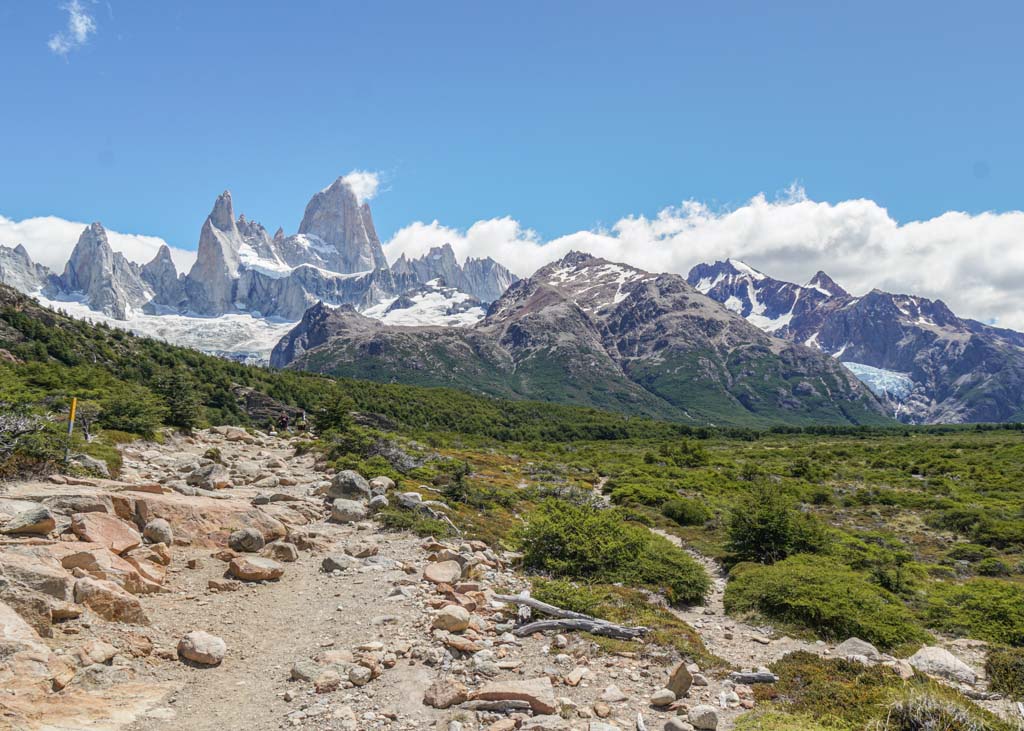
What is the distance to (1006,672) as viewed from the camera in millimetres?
10891

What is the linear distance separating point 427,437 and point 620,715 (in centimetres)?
5969

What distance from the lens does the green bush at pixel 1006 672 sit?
10.2 metres

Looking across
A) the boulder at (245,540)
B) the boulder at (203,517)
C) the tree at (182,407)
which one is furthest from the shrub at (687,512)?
the tree at (182,407)

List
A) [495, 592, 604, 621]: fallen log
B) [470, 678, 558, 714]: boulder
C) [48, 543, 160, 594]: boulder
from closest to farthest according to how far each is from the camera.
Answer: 1. [470, 678, 558, 714]: boulder
2. [48, 543, 160, 594]: boulder
3. [495, 592, 604, 621]: fallen log

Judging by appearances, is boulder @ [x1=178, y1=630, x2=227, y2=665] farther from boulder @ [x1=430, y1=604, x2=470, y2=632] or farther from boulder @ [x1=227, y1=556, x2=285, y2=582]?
boulder @ [x1=430, y1=604, x2=470, y2=632]

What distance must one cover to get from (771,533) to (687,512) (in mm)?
11260

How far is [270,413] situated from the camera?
62.1 meters

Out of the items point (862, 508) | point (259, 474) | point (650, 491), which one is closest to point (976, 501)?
point (862, 508)

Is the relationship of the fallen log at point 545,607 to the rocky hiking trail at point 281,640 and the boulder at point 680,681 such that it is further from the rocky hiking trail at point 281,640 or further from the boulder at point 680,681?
the boulder at point 680,681

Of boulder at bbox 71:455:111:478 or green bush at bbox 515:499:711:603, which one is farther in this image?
boulder at bbox 71:455:111:478

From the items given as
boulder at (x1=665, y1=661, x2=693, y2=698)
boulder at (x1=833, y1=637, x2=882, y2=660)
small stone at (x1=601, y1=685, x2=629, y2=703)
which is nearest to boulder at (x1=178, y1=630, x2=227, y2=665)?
small stone at (x1=601, y1=685, x2=629, y2=703)

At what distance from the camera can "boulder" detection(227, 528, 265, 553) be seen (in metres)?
15.2

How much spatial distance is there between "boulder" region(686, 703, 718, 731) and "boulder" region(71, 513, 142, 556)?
12100 mm

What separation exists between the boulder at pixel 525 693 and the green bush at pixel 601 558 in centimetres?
818
